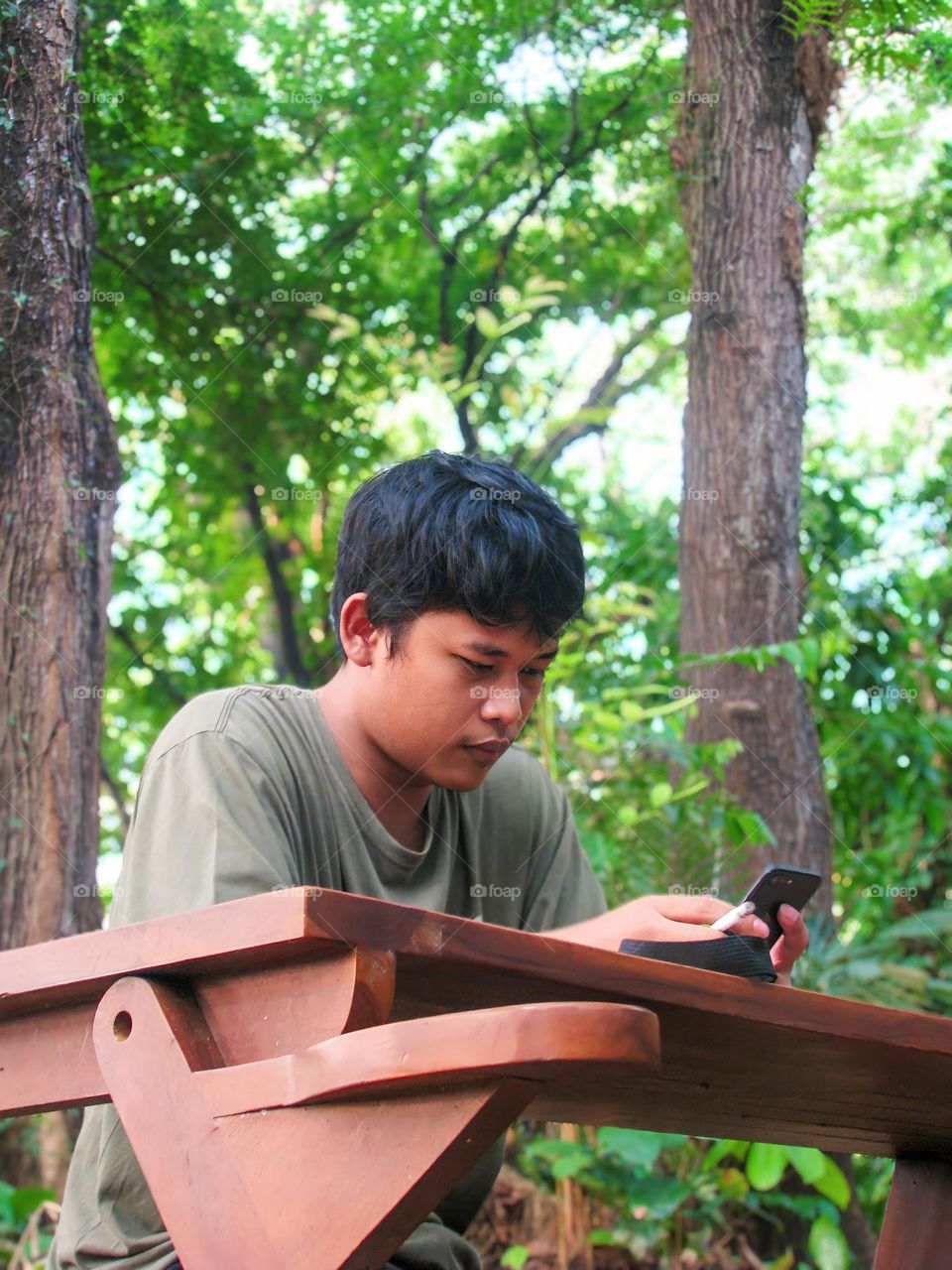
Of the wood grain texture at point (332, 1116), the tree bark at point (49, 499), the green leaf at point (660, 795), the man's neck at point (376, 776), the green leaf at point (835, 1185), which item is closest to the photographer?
the wood grain texture at point (332, 1116)

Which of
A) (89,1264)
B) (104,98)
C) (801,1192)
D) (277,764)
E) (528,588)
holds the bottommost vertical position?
(801,1192)

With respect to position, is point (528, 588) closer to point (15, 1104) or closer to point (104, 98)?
point (15, 1104)

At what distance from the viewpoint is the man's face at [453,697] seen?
1978 millimetres

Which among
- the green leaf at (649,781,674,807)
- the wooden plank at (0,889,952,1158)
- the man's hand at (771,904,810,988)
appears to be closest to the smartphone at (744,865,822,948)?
the man's hand at (771,904,810,988)

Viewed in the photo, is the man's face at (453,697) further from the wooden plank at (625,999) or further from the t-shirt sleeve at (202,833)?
the wooden plank at (625,999)

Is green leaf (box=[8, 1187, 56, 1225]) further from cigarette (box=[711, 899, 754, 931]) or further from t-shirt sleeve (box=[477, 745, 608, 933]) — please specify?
cigarette (box=[711, 899, 754, 931])

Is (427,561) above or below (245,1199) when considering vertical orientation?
above

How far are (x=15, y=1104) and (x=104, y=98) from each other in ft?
8.81

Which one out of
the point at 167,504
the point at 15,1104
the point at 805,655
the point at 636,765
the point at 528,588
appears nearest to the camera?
the point at 15,1104

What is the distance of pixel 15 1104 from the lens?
145 centimetres

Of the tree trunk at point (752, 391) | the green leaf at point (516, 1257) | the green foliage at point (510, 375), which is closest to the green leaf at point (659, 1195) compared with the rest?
the green foliage at point (510, 375)

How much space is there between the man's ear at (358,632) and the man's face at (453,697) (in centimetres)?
8

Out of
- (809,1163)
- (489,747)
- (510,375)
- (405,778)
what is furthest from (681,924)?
(510,375)

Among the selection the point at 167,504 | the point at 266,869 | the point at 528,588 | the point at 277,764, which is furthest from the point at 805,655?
the point at 167,504
